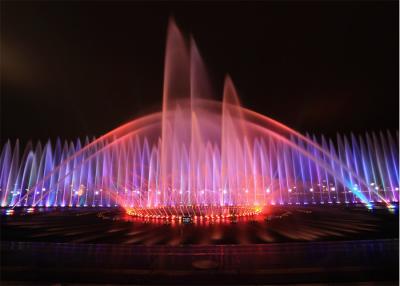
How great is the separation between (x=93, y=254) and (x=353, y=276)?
21.8 feet

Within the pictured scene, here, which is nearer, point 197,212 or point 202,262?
point 202,262

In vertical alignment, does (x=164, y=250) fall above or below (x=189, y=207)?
below

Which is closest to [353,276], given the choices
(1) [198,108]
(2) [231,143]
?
(1) [198,108]

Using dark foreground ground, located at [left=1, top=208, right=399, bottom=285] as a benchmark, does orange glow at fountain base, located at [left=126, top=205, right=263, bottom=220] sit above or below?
above

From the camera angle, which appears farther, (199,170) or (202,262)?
(199,170)

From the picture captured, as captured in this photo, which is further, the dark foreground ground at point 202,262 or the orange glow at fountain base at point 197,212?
the orange glow at fountain base at point 197,212

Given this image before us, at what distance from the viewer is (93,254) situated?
800 cm

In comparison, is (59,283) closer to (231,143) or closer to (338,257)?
(338,257)

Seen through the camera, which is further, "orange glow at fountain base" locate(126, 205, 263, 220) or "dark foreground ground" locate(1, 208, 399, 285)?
"orange glow at fountain base" locate(126, 205, 263, 220)

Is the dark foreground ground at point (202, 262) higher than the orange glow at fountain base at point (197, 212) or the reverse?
the reverse

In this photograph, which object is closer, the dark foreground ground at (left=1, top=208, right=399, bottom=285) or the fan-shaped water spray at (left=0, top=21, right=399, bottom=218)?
the dark foreground ground at (left=1, top=208, right=399, bottom=285)

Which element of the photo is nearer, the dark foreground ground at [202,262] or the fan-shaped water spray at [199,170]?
the dark foreground ground at [202,262]

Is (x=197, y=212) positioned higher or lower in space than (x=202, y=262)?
higher

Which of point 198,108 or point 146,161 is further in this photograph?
point 146,161
